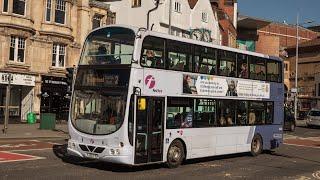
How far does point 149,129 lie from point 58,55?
28.2 m

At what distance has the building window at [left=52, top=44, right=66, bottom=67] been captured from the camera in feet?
135

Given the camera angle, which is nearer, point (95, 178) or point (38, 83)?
point (95, 178)

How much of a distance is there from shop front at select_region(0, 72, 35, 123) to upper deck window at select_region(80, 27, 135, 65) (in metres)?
24.0

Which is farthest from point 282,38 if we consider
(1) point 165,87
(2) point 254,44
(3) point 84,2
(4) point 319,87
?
(1) point 165,87

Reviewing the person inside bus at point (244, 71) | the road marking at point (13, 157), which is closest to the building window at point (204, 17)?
the person inside bus at point (244, 71)

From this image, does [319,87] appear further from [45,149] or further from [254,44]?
[45,149]

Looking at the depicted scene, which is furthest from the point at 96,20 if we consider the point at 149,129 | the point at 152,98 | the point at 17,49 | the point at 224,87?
the point at 149,129

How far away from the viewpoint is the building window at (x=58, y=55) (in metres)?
41.2

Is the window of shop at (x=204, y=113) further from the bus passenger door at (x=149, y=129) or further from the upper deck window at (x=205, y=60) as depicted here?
the bus passenger door at (x=149, y=129)

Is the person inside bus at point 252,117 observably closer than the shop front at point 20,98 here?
Yes

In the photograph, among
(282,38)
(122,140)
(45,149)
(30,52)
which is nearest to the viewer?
(122,140)

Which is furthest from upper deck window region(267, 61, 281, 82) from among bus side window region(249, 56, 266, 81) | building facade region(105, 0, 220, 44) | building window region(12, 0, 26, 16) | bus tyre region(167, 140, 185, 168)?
building facade region(105, 0, 220, 44)

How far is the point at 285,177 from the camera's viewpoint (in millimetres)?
14664

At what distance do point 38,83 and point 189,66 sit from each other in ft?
83.7
